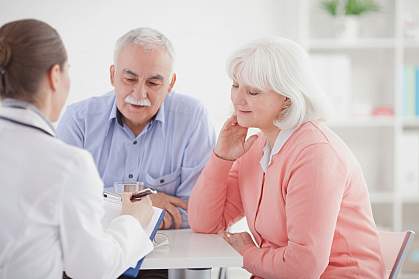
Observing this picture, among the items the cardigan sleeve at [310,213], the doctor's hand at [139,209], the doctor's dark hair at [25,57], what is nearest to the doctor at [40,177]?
the doctor's dark hair at [25,57]

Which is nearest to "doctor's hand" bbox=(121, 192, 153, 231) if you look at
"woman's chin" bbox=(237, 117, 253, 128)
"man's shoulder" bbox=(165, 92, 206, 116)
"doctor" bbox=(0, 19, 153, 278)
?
"doctor" bbox=(0, 19, 153, 278)

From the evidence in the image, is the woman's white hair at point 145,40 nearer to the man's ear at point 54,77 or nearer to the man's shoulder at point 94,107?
the man's shoulder at point 94,107

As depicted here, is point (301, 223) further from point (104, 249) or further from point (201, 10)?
point (201, 10)

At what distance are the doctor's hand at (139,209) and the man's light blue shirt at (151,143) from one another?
0.62 m

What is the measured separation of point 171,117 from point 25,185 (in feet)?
4.04

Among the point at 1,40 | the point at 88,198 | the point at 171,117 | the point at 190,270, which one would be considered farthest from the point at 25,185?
the point at 171,117

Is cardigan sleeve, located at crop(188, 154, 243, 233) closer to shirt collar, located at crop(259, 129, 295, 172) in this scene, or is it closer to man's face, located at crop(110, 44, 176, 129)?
shirt collar, located at crop(259, 129, 295, 172)

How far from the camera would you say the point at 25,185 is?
1649 millimetres

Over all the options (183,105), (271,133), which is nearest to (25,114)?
(271,133)

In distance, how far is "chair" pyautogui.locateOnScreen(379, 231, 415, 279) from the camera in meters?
2.30

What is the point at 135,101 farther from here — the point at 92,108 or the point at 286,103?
the point at 286,103

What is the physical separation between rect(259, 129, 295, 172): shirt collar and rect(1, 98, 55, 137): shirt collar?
91 cm

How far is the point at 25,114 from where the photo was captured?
5.53 feet

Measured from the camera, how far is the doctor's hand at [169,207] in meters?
2.62
